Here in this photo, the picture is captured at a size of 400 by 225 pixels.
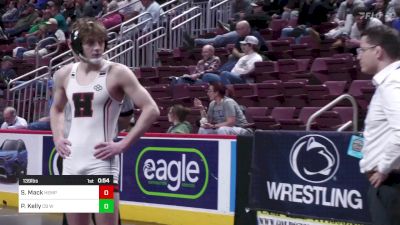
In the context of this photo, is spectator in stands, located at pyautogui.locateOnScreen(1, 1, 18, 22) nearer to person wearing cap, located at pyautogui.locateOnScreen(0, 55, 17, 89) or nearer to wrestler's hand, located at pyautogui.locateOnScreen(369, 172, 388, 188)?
person wearing cap, located at pyautogui.locateOnScreen(0, 55, 17, 89)

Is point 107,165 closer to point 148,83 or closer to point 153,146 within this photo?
point 153,146

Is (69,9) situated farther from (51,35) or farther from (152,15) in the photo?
(152,15)

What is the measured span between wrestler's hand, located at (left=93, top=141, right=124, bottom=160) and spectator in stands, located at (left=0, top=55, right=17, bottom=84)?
49.4 feet

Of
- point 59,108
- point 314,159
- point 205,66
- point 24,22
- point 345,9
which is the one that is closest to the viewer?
point 59,108

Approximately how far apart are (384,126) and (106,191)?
66.8 inches

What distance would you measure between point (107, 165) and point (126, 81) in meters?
0.55

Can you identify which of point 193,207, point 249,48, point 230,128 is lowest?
point 193,207

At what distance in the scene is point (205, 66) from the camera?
16938mm

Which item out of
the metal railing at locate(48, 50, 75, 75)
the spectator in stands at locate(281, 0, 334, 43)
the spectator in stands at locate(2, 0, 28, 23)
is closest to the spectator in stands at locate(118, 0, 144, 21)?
the metal railing at locate(48, 50, 75, 75)

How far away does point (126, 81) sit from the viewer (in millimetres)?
6086

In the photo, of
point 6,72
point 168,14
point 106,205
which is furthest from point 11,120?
point 106,205

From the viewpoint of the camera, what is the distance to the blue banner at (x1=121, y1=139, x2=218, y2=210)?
38.9 ft

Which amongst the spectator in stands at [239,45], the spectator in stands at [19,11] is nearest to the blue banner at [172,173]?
the spectator in stands at [239,45]

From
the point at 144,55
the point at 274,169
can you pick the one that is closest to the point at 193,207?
the point at 274,169
